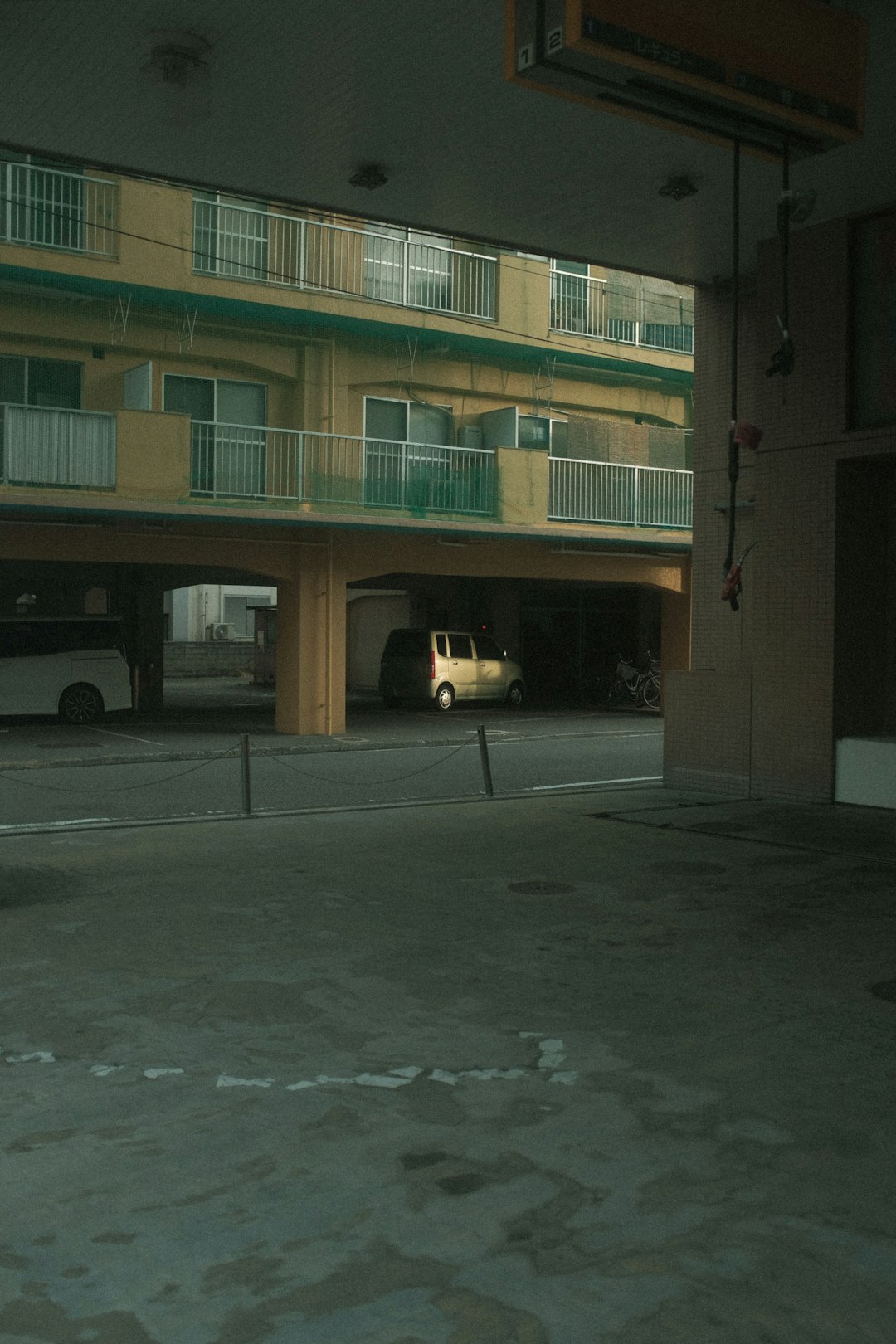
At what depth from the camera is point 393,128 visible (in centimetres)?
1091

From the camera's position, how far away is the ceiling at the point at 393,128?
902 centimetres

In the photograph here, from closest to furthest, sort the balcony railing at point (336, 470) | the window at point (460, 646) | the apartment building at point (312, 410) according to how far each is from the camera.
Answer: the apartment building at point (312, 410) → the balcony railing at point (336, 470) → the window at point (460, 646)

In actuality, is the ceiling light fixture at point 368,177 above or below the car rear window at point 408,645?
above

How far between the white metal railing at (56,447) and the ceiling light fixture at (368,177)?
9393mm

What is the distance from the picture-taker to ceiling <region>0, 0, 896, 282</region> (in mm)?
9016

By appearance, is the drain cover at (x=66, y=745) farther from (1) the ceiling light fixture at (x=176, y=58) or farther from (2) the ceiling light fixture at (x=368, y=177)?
(1) the ceiling light fixture at (x=176, y=58)

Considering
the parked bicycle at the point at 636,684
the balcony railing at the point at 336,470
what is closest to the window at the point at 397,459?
the balcony railing at the point at 336,470

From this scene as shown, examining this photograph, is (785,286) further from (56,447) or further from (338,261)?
(338,261)

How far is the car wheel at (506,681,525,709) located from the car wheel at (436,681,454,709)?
6.53 ft

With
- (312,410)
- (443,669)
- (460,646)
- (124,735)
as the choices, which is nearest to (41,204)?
(312,410)

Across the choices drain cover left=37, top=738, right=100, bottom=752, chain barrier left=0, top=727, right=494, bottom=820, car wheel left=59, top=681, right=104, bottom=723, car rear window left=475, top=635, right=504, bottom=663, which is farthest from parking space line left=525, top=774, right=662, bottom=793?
car rear window left=475, top=635, right=504, bottom=663

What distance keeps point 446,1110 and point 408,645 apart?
81.8 ft

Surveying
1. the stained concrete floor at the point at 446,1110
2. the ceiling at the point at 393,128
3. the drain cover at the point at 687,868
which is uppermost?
the ceiling at the point at 393,128

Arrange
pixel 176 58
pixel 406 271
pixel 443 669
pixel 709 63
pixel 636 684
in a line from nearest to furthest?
pixel 709 63 < pixel 176 58 < pixel 406 271 < pixel 443 669 < pixel 636 684
